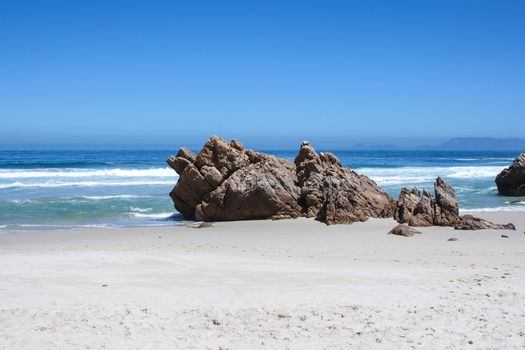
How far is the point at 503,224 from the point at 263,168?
6585 millimetres

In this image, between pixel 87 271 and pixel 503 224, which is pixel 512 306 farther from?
pixel 503 224

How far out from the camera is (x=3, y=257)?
32.4 ft

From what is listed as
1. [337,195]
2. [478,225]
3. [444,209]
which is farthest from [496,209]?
[337,195]

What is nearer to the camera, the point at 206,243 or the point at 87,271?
the point at 87,271

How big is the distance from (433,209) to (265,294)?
27.9 feet

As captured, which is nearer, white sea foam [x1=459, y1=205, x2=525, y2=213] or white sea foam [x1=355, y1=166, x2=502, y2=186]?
white sea foam [x1=459, y1=205, x2=525, y2=213]

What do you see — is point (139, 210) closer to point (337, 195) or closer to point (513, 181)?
point (337, 195)

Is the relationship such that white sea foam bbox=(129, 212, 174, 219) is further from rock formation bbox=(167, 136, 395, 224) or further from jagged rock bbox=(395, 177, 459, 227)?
jagged rock bbox=(395, 177, 459, 227)

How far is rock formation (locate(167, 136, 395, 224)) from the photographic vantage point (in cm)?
1548

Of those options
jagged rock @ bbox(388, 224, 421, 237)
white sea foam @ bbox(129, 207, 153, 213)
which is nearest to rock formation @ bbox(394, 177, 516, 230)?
jagged rock @ bbox(388, 224, 421, 237)

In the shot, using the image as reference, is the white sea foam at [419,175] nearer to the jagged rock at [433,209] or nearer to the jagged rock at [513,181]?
the jagged rock at [513,181]

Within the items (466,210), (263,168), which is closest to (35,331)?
(263,168)

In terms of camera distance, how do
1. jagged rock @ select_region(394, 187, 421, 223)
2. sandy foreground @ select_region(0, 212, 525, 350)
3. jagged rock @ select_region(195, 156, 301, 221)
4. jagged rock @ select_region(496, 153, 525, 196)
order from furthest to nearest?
1. jagged rock @ select_region(496, 153, 525, 196)
2. jagged rock @ select_region(195, 156, 301, 221)
3. jagged rock @ select_region(394, 187, 421, 223)
4. sandy foreground @ select_region(0, 212, 525, 350)

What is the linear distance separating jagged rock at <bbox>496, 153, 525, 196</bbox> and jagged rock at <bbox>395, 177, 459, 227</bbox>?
436 inches
